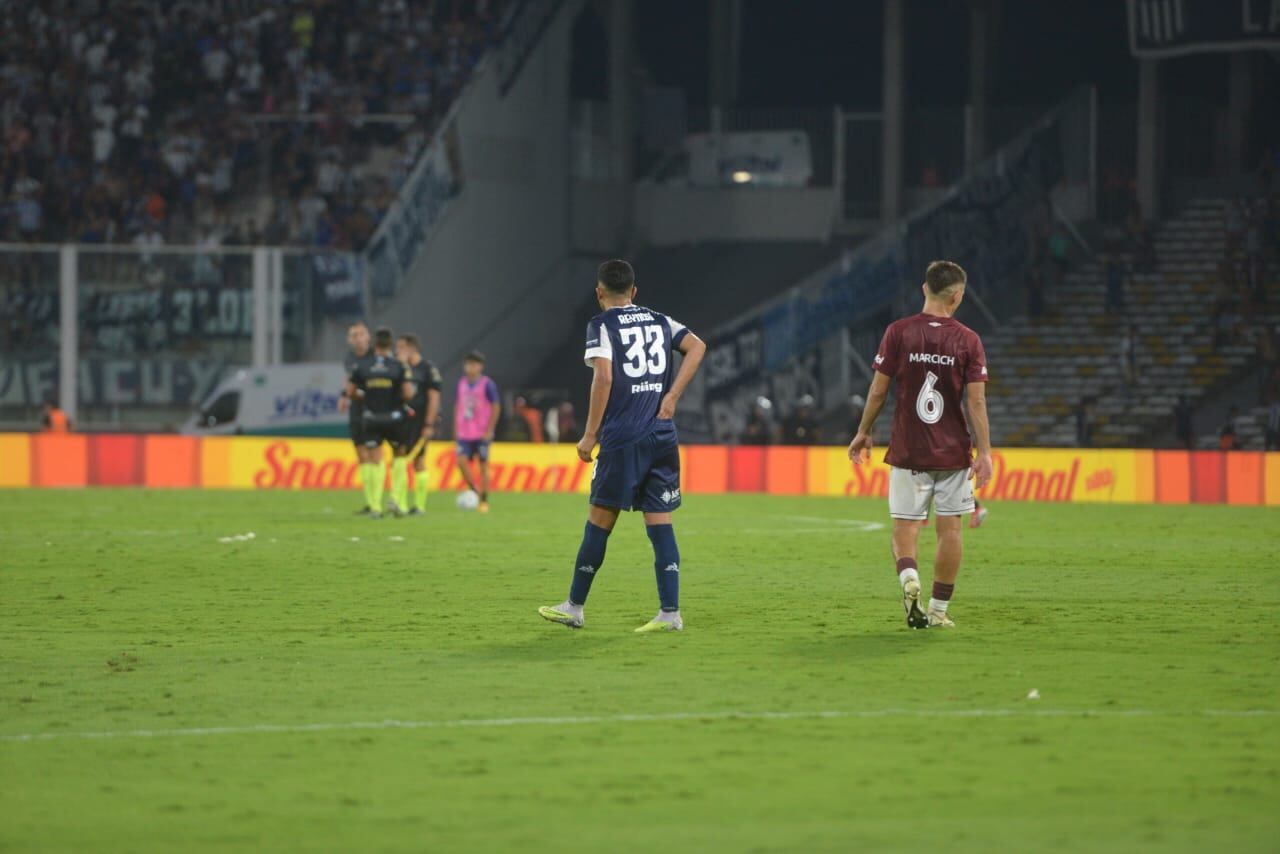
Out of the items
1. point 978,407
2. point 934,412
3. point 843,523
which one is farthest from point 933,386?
point 843,523

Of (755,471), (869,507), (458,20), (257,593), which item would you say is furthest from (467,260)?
(257,593)

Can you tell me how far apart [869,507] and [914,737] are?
1989cm

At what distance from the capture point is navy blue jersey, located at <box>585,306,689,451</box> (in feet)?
38.5

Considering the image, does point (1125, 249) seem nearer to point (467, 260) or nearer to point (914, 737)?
point (467, 260)

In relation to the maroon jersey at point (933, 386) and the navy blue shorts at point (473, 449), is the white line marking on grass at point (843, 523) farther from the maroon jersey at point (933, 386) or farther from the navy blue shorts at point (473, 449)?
→ the maroon jersey at point (933, 386)

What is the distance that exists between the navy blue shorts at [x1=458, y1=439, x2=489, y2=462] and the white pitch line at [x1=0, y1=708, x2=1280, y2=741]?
17495mm

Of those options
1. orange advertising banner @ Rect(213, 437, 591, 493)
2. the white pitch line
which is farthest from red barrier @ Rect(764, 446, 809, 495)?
the white pitch line

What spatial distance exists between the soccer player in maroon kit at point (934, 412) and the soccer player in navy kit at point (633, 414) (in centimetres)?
111

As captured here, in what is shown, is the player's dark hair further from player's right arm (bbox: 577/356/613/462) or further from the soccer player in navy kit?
player's right arm (bbox: 577/356/613/462)

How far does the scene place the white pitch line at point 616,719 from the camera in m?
8.52

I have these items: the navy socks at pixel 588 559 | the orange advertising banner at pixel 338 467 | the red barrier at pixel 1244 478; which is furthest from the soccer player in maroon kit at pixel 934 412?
the orange advertising banner at pixel 338 467

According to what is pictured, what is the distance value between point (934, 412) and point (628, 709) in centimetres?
348

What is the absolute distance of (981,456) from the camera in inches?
459

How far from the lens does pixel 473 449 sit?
86.6ft
